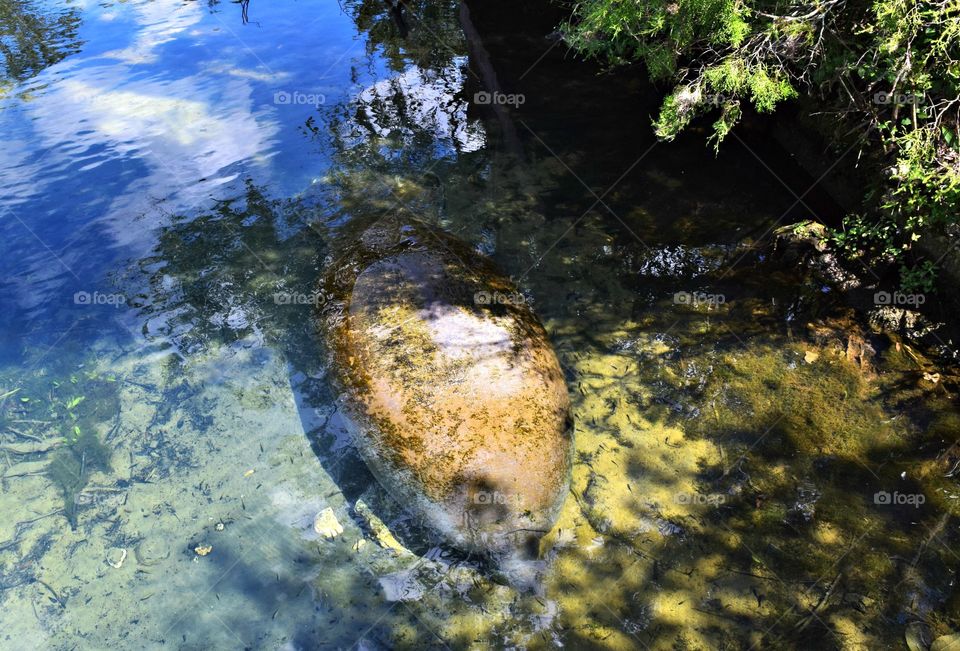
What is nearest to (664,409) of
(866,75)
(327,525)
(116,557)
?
(327,525)

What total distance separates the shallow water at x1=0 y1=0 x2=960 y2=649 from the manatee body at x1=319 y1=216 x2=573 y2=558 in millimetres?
433

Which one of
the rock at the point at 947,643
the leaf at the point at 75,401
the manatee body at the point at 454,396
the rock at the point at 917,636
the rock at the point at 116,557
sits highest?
the manatee body at the point at 454,396

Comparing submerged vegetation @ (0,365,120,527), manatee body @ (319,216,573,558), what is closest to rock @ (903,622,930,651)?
manatee body @ (319,216,573,558)

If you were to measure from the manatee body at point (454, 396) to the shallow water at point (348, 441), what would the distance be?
433mm

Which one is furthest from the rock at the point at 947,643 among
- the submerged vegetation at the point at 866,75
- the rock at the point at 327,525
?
the rock at the point at 327,525

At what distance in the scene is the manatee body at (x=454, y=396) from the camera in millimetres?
3826

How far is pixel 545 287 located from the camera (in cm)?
620

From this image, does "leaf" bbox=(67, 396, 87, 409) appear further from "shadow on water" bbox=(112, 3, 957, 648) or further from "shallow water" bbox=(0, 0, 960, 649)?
"shadow on water" bbox=(112, 3, 957, 648)

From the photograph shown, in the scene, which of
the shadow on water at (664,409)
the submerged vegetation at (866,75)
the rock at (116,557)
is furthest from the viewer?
the submerged vegetation at (866,75)

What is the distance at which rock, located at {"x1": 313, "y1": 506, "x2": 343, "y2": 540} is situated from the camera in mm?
4312

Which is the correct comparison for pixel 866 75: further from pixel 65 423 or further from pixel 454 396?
pixel 65 423

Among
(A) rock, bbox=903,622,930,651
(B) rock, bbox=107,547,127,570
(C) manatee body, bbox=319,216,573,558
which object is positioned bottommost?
(B) rock, bbox=107,547,127,570

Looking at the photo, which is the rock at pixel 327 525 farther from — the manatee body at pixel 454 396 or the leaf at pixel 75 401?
the leaf at pixel 75 401

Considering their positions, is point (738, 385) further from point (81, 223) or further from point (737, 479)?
point (81, 223)
